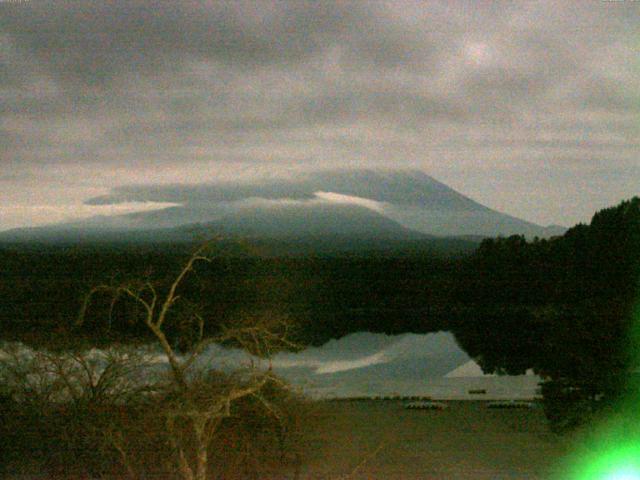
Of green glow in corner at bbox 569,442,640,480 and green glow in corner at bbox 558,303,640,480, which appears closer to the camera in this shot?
green glow in corner at bbox 569,442,640,480

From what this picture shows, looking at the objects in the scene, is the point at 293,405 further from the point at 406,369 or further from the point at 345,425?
the point at 406,369

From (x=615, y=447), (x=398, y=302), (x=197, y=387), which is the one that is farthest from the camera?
(x=398, y=302)

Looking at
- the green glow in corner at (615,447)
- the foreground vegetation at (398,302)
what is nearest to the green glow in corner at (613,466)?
the green glow in corner at (615,447)

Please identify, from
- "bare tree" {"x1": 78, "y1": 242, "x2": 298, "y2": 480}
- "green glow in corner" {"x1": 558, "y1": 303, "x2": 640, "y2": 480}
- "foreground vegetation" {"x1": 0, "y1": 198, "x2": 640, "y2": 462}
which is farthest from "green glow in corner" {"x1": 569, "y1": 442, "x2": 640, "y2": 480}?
"bare tree" {"x1": 78, "y1": 242, "x2": 298, "y2": 480}

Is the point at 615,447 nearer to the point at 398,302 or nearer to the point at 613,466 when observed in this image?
the point at 613,466

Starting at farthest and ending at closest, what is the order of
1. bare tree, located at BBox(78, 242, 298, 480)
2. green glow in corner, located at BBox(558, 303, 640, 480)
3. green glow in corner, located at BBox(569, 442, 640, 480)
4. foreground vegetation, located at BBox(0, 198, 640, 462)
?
1. foreground vegetation, located at BBox(0, 198, 640, 462)
2. green glow in corner, located at BBox(558, 303, 640, 480)
3. green glow in corner, located at BBox(569, 442, 640, 480)
4. bare tree, located at BBox(78, 242, 298, 480)

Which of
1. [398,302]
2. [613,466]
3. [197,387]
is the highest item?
[197,387]

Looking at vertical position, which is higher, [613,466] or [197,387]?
[197,387]

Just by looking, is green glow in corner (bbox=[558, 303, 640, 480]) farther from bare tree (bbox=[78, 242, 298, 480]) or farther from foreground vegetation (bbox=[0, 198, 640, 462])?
bare tree (bbox=[78, 242, 298, 480])

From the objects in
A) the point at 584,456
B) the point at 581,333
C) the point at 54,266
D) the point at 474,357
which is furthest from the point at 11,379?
the point at 54,266

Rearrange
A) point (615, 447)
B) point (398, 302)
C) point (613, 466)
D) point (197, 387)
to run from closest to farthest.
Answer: point (197, 387) < point (613, 466) < point (615, 447) < point (398, 302)

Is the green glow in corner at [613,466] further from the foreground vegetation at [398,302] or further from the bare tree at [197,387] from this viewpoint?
the bare tree at [197,387]

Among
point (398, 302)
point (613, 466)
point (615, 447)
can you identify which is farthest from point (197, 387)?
point (398, 302)

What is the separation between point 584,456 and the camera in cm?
960
